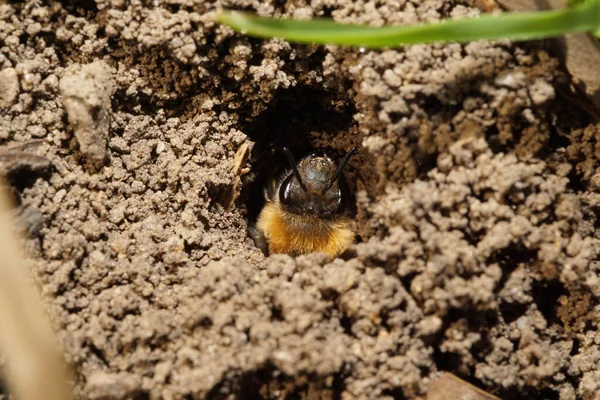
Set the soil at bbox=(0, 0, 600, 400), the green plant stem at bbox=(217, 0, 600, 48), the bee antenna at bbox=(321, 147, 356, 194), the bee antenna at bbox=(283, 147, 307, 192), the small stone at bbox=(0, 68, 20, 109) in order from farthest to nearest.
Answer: the bee antenna at bbox=(283, 147, 307, 192)
the bee antenna at bbox=(321, 147, 356, 194)
the small stone at bbox=(0, 68, 20, 109)
the soil at bbox=(0, 0, 600, 400)
the green plant stem at bbox=(217, 0, 600, 48)

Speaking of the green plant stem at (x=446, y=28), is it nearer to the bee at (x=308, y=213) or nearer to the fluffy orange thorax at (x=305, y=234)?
the bee at (x=308, y=213)

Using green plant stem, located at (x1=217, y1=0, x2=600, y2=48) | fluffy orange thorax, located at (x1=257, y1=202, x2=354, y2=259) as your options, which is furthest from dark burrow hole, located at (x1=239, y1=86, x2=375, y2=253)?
green plant stem, located at (x1=217, y1=0, x2=600, y2=48)

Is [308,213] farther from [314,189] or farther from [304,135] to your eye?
[304,135]

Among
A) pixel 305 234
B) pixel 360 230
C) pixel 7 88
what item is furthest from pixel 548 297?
pixel 7 88

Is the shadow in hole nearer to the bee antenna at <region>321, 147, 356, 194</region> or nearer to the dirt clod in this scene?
the bee antenna at <region>321, 147, 356, 194</region>

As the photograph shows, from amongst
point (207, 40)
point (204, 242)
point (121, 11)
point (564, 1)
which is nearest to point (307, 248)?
point (204, 242)

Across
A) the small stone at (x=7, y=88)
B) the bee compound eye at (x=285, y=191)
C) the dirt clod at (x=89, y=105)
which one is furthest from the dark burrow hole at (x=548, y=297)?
the small stone at (x=7, y=88)

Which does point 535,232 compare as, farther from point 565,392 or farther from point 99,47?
point 99,47
